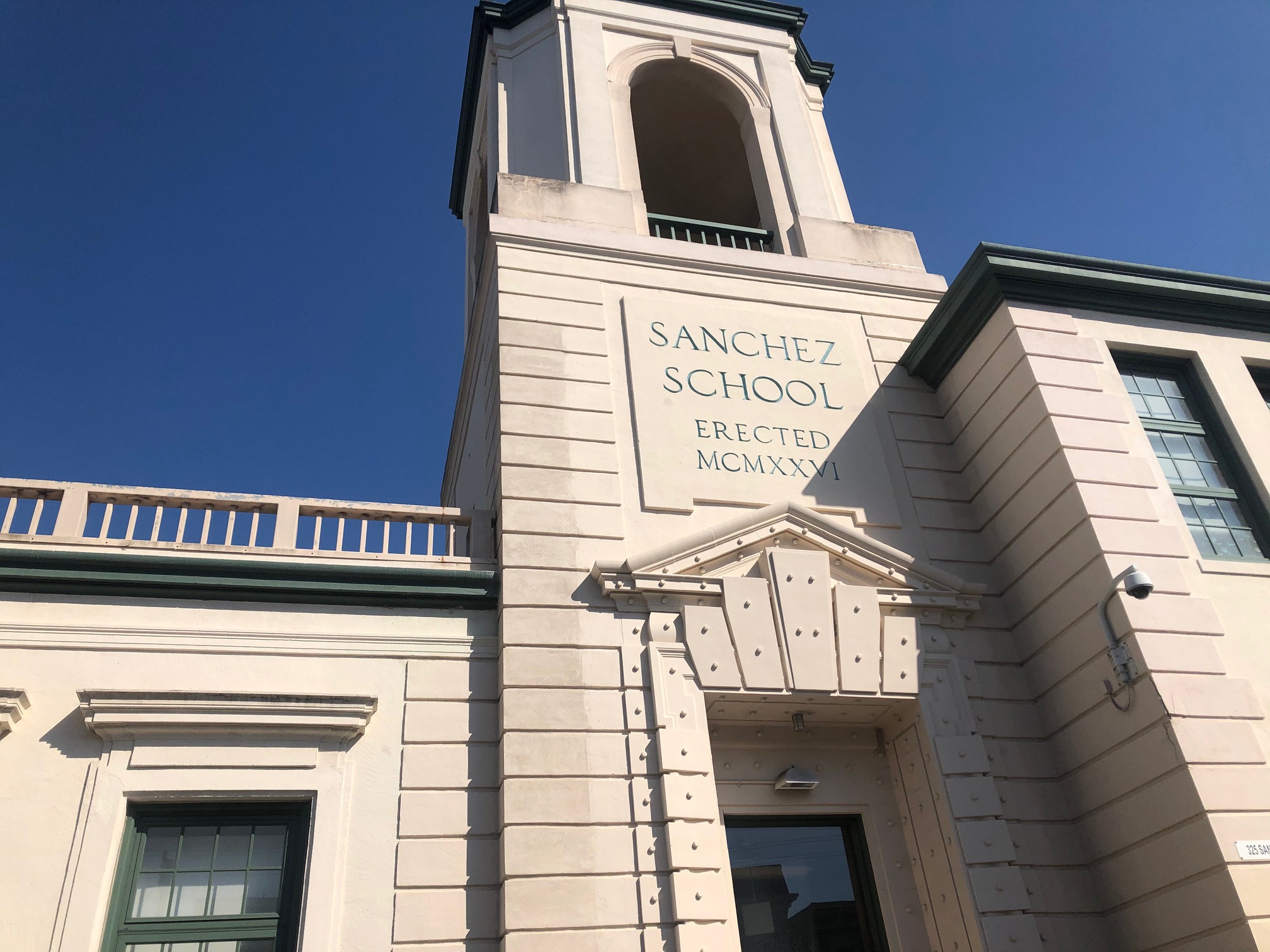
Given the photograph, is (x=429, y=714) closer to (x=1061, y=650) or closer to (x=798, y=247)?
(x=1061, y=650)

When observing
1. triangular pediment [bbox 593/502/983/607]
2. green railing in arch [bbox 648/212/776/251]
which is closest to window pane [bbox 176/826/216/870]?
triangular pediment [bbox 593/502/983/607]

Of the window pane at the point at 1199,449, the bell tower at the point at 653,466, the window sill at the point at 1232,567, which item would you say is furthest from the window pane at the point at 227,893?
the window pane at the point at 1199,449

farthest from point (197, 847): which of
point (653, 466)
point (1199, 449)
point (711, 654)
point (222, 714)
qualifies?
point (1199, 449)

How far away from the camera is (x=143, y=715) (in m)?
7.85

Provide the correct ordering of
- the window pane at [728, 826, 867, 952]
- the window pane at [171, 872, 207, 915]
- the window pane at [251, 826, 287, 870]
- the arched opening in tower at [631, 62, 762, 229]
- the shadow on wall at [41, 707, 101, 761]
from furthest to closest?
the arched opening in tower at [631, 62, 762, 229] < the window pane at [728, 826, 867, 952] < the window pane at [251, 826, 287, 870] < the shadow on wall at [41, 707, 101, 761] < the window pane at [171, 872, 207, 915]

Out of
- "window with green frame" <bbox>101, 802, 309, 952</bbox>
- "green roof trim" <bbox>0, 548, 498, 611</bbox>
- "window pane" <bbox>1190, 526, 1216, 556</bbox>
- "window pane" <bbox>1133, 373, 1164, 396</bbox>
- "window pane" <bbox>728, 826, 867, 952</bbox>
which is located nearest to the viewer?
"window with green frame" <bbox>101, 802, 309, 952</bbox>

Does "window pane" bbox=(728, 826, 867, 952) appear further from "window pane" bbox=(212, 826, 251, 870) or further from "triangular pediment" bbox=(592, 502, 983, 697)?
"window pane" bbox=(212, 826, 251, 870)

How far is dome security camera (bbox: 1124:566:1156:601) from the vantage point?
7887mm

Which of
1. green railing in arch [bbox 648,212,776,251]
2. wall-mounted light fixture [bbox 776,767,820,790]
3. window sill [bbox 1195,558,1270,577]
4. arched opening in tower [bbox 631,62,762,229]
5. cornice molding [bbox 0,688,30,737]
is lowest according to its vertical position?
wall-mounted light fixture [bbox 776,767,820,790]

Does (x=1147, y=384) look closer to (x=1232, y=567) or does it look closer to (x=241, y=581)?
(x=1232, y=567)

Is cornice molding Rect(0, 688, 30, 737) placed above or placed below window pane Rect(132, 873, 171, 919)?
above

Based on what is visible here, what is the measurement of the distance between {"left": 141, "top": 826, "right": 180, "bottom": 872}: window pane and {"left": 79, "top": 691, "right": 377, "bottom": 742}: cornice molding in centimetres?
70

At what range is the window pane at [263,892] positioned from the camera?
7.68 m

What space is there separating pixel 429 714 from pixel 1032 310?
7031 millimetres
